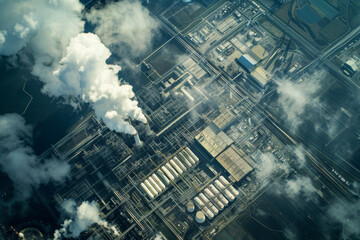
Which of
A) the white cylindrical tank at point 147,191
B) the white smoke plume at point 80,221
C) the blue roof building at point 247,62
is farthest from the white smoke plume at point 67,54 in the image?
the blue roof building at point 247,62

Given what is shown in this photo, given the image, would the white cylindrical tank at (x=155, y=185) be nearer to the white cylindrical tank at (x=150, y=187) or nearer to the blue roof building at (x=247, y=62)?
the white cylindrical tank at (x=150, y=187)

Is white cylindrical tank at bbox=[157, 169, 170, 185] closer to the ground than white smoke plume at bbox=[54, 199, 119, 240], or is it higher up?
closer to the ground

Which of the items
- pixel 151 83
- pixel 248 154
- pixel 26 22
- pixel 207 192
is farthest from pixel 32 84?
pixel 248 154

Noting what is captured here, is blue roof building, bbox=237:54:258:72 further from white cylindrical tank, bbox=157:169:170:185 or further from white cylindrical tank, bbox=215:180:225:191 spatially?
white cylindrical tank, bbox=157:169:170:185

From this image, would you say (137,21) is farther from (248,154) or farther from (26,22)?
(248,154)

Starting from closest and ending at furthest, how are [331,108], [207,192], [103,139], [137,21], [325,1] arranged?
[207,192] → [103,139] → [331,108] → [137,21] → [325,1]

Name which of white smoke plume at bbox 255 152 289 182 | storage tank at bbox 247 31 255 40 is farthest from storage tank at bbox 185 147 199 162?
storage tank at bbox 247 31 255 40
